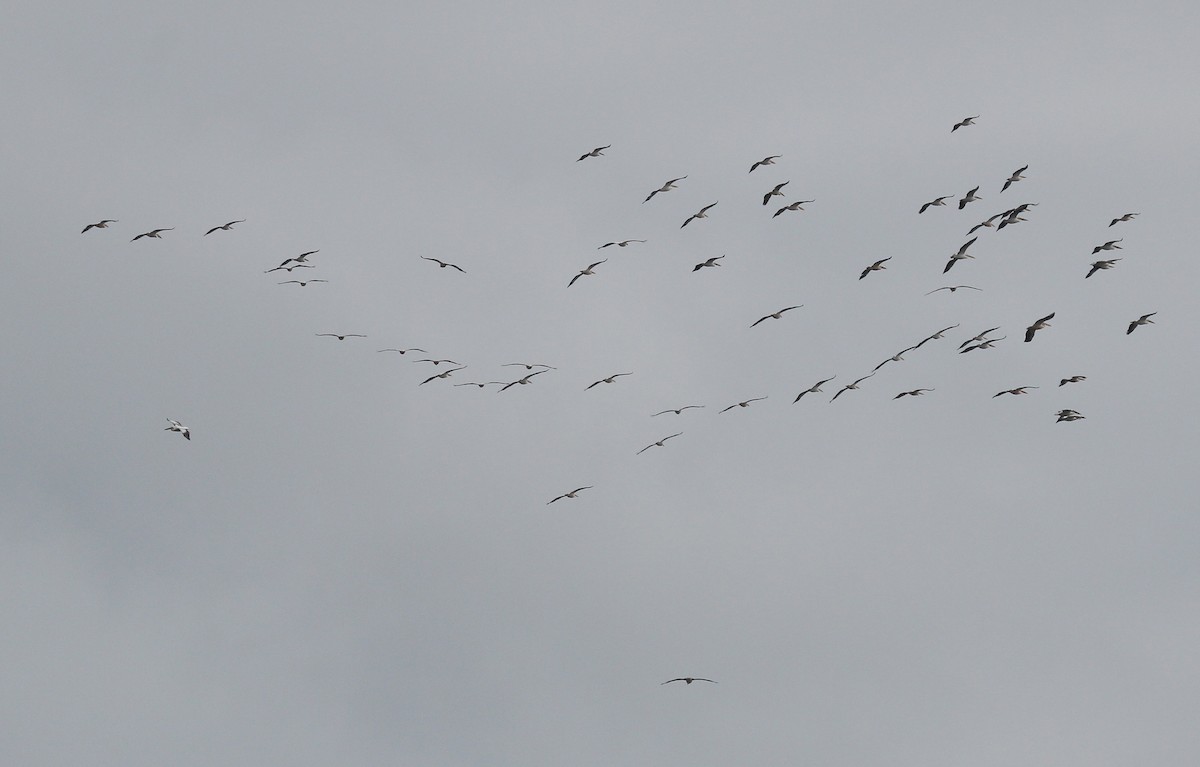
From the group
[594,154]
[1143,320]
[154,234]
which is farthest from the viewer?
[594,154]

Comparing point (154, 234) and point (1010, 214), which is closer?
point (154, 234)

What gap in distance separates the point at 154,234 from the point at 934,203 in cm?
7201

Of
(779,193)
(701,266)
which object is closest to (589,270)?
(701,266)

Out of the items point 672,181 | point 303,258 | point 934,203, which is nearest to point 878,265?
point 934,203

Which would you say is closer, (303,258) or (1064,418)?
(1064,418)

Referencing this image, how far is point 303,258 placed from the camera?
4998 inches

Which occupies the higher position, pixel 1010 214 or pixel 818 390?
pixel 1010 214

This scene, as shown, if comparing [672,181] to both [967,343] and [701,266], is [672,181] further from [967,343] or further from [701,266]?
[967,343]

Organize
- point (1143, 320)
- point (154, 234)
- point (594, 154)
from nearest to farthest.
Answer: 1. point (154, 234)
2. point (1143, 320)
3. point (594, 154)

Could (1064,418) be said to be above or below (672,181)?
below

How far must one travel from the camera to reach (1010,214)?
129375 millimetres

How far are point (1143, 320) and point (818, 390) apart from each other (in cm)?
3060

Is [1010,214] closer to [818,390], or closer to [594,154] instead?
[818,390]

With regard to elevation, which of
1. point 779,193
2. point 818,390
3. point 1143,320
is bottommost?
point 818,390
